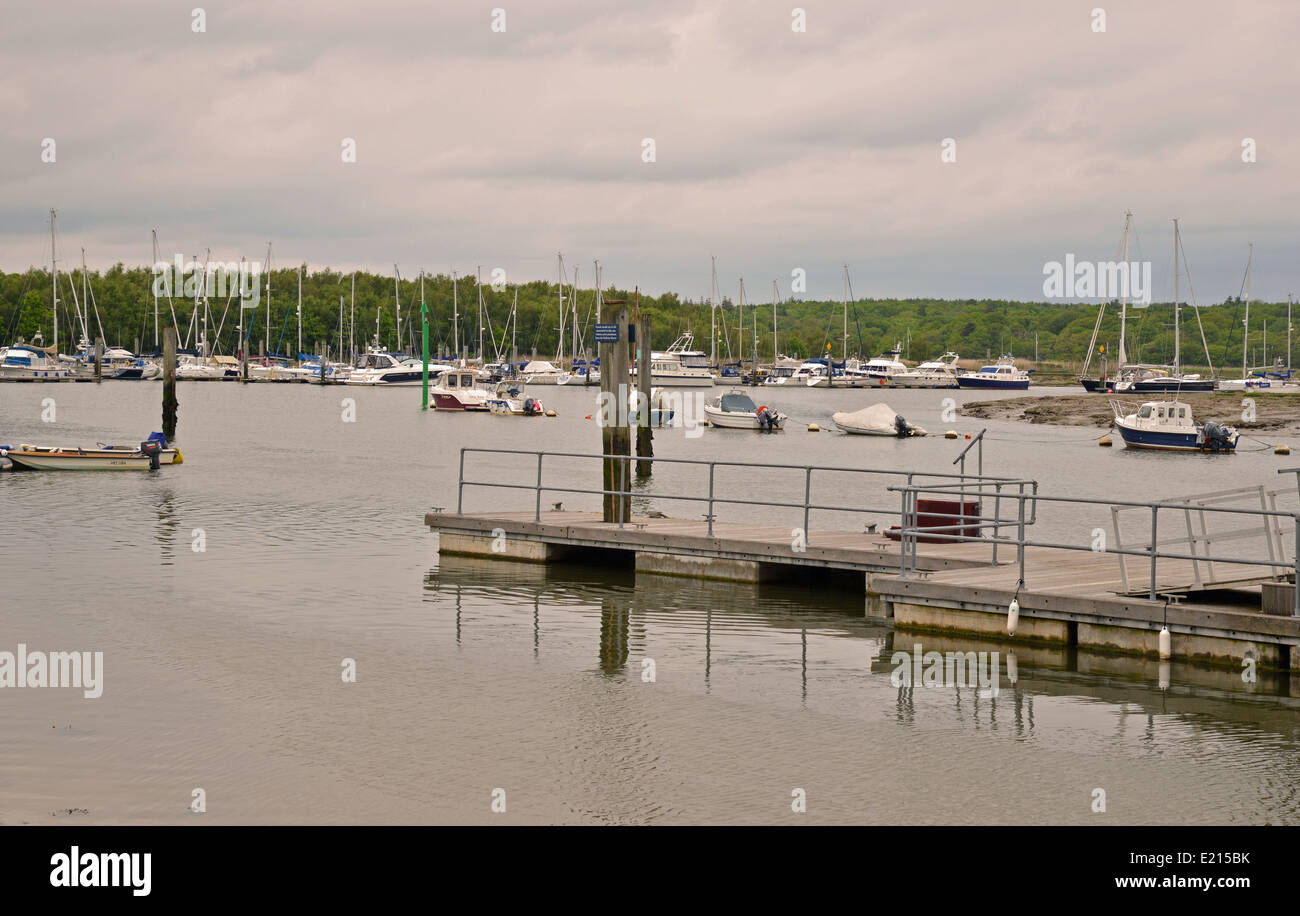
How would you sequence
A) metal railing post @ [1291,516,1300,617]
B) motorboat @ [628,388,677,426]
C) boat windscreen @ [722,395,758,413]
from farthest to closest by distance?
boat windscreen @ [722,395,758,413]
motorboat @ [628,388,677,426]
metal railing post @ [1291,516,1300,617]

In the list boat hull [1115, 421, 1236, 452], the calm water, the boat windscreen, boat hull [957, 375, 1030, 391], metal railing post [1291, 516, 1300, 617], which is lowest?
the calm water

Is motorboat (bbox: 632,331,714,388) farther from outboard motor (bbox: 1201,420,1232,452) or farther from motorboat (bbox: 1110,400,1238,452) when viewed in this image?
outboard motor (bbox: 1201,420,1232,452)

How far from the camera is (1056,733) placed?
13.9 m

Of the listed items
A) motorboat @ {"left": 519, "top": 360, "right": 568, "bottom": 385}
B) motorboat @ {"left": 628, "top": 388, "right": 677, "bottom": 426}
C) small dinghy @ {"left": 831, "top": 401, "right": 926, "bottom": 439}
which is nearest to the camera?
small dinghy @ {"left": 831, "top": 401, "right": 926, "bottom": 439}

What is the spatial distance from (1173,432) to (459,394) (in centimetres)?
5102

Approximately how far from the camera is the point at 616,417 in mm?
24500

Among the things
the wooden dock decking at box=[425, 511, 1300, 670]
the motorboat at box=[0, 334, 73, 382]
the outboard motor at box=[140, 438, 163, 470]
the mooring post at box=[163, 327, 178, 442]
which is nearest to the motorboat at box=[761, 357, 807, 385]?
the motorboat at box=[0, 334, 73, 382]

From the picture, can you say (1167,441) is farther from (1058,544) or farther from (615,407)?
(1058,544)

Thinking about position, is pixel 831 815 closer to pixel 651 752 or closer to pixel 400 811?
pixel 651 752

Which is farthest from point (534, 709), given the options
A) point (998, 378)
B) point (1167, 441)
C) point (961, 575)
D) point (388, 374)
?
point (998, 378)

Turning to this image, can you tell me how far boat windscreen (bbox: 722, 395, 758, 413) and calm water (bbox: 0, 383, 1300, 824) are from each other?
57449mm

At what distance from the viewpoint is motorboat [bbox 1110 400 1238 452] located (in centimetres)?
6931
